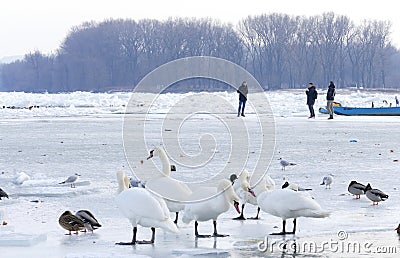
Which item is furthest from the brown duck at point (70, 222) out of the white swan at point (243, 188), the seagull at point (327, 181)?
the seagull at point (327, 181)

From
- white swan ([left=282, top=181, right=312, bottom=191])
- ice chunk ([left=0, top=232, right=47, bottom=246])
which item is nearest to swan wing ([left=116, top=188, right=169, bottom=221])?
ice chunk ([left=0, top=232, right=47, bottom=246])

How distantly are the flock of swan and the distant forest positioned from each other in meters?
94.7

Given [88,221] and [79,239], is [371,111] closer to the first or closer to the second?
[88,221]

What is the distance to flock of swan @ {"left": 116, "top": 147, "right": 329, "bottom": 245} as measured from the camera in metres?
6.71

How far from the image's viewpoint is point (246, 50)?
119 meters

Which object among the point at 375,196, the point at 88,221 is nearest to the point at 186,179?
the point at 375,196

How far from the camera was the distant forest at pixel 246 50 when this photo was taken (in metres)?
107

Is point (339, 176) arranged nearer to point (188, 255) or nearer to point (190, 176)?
point (190, 176)

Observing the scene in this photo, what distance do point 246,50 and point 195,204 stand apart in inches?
4457

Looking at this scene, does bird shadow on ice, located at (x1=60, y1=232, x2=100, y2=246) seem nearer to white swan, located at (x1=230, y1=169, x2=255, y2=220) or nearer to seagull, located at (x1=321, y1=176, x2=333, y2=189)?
white swan, located at (x1=230, y1=169, x2=255, y2=220)

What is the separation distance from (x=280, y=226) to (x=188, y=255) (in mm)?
1630

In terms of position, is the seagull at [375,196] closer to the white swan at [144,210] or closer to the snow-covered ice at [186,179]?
the snow-covered ice at [186,179]

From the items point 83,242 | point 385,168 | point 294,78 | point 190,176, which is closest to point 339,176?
point 385,168

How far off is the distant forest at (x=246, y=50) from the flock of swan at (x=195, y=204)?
9469 centimetres
